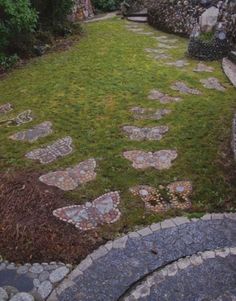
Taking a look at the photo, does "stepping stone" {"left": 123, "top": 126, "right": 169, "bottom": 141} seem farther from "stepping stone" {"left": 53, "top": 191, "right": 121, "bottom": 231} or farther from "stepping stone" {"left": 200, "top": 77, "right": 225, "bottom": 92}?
"stepping stone" {"left": 200, "top": 77, "right": 225, "bottom": 92}

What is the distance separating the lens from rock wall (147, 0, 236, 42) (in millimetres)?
8102

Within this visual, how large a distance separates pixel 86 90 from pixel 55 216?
3283mm

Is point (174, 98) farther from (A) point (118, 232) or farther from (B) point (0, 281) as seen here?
(B) point (0, 281)

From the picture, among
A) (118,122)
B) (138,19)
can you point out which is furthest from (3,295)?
(138,19)

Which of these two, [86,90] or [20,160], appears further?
[86,90]

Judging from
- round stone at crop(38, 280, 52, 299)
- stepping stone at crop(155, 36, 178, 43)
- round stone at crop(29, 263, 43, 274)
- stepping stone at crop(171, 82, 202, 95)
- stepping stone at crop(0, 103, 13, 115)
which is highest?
stepping stone at crop(0, 103, 13, 115)

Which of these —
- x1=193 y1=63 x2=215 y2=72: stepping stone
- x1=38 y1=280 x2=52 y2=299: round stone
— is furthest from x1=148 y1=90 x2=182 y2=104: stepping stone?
x1=38 y1=280 x2=52 y2=299: round stone

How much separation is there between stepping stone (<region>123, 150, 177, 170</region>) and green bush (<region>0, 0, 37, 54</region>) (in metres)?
4.18

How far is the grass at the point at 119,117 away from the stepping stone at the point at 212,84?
12 cm

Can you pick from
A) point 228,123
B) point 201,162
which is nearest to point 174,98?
point 228,123

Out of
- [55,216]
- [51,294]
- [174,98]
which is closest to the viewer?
[51,294]

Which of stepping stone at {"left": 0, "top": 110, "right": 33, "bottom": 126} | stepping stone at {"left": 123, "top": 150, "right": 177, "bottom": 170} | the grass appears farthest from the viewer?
stepping stone at {"left": 0, "top": 110, "right": 33, "bottom": 126}

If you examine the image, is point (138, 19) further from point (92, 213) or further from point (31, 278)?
point (31, 278)

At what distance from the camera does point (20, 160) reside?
4.70 meters
